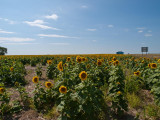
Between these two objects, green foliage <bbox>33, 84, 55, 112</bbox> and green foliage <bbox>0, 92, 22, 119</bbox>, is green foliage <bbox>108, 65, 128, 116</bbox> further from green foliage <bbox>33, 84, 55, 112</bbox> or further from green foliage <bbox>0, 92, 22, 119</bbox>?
green foliage <bbox>0, 92, 22, 119</bbox>

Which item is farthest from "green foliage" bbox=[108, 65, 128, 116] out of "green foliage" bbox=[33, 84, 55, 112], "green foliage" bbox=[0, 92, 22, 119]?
"green foliage" bbox=[0, 92, 22, 119]

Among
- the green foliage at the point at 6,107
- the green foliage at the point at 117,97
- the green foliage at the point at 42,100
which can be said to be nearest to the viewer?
the green foliage at the point at 117,97

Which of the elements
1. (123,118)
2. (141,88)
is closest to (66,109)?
(123,118)

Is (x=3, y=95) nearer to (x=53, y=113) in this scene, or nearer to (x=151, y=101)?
(x=53, y=113)

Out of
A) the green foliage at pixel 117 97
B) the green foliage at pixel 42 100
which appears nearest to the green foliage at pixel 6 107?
the green foliage at pixel 42 100

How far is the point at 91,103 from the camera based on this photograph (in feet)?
9.51

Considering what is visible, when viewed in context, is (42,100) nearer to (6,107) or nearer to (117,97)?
(6,107)

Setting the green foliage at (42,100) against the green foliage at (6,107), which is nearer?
the green foliage at (6,107)

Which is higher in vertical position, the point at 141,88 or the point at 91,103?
the point at 91,103

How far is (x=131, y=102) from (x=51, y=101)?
108 inches

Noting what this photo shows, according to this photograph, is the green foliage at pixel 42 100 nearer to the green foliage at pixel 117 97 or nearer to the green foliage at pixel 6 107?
the green foliage at pixel 6 107

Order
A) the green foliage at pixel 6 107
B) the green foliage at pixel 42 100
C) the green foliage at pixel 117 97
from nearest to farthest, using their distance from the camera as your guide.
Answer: the green foliage at pixel 117 97 < the green foliage at pixel 6 107 < the green foliage at pixel 42 100

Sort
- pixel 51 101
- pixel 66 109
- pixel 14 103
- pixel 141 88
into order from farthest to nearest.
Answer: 1. pixel 141 88
2. pixel 51 101
3. pixel 14 103
4. pixel 66 109

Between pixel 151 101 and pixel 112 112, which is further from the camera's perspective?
pixel 151 101
